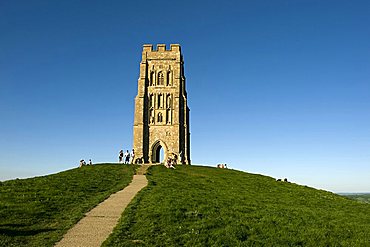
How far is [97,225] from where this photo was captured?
45.2 feet

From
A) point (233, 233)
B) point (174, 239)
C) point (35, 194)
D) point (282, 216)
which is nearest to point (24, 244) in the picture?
point (174, 239)

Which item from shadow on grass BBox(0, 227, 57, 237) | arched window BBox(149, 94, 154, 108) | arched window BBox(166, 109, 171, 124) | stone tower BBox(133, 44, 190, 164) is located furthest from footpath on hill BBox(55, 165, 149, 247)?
arched window BBox(149, 94, 154, 108)

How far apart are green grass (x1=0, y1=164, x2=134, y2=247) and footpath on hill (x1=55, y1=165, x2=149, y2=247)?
0.39m

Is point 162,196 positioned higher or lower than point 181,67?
lower

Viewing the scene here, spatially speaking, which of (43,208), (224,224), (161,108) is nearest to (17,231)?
(43,208)

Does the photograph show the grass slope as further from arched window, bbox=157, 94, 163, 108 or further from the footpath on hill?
arched window, bbox=157, 94, 163, 108

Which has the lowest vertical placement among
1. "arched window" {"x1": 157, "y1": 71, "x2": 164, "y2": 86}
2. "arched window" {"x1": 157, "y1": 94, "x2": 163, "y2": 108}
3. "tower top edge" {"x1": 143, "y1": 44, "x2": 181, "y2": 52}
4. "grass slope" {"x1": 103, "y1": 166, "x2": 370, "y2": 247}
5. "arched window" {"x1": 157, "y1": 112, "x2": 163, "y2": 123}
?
"grass slope" {"x1": 103, "y1": 166, "x2": 370, "y2": 247}

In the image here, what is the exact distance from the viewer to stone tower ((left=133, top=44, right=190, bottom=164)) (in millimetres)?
59906

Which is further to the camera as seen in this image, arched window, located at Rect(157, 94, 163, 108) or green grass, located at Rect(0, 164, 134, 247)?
arched window, located at Rect(157, 94, 163, 108)

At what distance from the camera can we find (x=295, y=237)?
1349 cm

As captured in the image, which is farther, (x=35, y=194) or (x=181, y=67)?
(x=181, y=67)

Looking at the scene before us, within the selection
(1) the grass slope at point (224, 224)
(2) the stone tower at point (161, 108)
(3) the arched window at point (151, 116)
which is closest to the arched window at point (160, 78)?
(2) the stone tower at point (161, 108)

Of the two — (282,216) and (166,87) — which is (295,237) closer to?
(282,216)

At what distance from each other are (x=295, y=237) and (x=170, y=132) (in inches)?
1884
